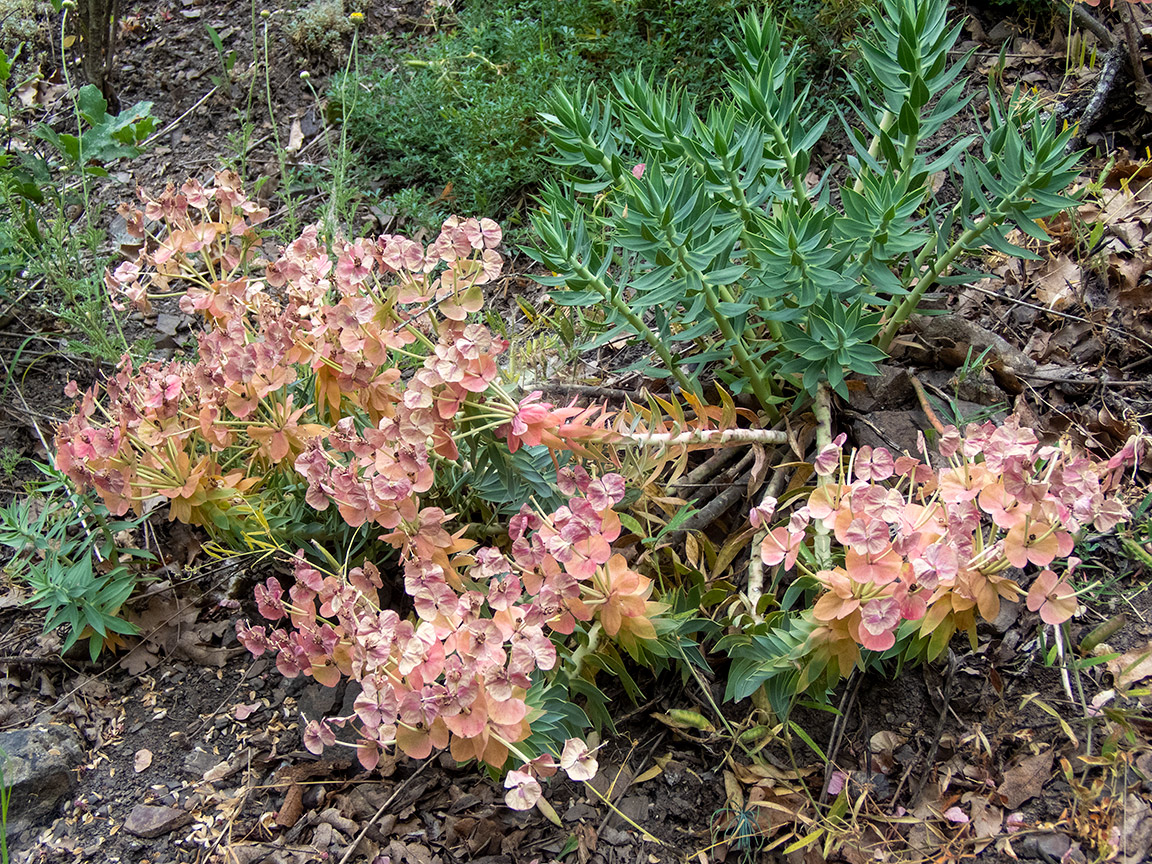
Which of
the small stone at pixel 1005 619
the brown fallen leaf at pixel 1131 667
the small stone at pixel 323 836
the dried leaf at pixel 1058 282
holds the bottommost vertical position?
the small stone at pixel 323 836

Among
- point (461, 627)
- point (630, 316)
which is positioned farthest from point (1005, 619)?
point (461, 627)

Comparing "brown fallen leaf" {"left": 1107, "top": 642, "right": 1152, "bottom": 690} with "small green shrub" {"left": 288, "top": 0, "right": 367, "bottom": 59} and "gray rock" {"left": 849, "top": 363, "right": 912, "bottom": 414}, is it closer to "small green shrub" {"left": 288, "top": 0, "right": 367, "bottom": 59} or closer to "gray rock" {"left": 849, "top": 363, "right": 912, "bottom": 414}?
"gray rock" {"left": 849, "top": 363, "right": 912, "bottom": 414}

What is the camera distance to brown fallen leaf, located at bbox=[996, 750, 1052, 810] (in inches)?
64.1

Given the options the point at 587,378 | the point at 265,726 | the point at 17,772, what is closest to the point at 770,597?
the point at 587,378

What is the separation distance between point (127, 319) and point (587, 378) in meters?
1.92

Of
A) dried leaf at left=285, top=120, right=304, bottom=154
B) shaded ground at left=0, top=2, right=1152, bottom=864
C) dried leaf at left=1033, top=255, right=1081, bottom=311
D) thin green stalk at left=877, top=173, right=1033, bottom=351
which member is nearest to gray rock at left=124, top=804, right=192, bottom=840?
shaded ground at left=0, top=2, right=1152, bottom=864

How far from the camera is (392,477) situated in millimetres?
1599

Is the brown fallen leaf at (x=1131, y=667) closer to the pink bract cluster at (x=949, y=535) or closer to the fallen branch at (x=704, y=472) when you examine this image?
the pink bract cluster at (x=949, y=535)

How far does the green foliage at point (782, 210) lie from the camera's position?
1.78 m

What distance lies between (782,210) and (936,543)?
40.9 inches

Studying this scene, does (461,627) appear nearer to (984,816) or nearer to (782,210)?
(984,816)

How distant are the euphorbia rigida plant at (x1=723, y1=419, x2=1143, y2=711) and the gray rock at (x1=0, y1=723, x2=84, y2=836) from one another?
1.59 m

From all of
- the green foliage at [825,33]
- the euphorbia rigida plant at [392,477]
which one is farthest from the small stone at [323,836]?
the green foliage at [825,33]

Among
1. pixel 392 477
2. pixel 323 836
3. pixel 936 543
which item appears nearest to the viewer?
pixel 936 543
